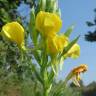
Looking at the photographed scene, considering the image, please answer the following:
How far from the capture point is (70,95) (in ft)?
61.2

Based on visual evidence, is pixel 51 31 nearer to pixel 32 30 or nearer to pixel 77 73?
pixel 32 30

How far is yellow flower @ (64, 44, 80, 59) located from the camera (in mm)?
2780

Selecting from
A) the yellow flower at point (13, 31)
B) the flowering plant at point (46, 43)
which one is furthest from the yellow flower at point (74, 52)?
the yellow flower at point (13, 31)

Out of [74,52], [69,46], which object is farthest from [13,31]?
[74,52]

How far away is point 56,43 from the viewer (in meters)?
2.47

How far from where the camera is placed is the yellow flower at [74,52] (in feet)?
9.12

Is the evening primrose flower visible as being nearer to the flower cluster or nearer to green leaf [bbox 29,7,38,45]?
the flower cluster

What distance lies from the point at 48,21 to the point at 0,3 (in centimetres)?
1195

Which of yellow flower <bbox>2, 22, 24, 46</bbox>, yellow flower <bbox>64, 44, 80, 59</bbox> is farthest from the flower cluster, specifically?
yellow flower <bbox>64, 44, 80, 59</bbox>

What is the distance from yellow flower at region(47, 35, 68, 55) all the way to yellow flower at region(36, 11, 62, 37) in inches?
1.7

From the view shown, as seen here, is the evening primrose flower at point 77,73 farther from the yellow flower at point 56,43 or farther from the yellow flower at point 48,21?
the yellow flower at point 48,21

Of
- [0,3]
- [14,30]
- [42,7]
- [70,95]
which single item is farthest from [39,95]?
[70,95]

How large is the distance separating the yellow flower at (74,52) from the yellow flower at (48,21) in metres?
0.34

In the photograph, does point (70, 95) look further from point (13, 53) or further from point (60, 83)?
point (60, 83)
